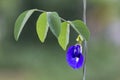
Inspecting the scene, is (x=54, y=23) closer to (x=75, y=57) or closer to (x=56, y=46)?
(x=75, y=57)

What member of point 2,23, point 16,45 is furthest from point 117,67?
point 2,23

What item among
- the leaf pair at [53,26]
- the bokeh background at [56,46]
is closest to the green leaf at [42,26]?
the leaf pair at [53,26]

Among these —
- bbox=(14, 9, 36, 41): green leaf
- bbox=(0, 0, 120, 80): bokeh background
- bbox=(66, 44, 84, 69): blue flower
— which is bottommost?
bbox=(0, 0, 120, 80): bokeh background

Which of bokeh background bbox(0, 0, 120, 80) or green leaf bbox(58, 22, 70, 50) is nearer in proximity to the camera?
green leaf bbox(58, 22, 70, 50)

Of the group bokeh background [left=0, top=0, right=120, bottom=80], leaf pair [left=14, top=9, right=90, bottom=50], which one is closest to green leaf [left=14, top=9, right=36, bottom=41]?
leaf pair [left=14, top=9, right=90, bottom=50]

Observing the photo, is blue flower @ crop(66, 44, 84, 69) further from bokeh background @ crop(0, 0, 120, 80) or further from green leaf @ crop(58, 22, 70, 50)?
bokeh background @ crop(0, 0, 120, 80)

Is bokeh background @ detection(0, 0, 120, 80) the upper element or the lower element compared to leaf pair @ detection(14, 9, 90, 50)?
lower
